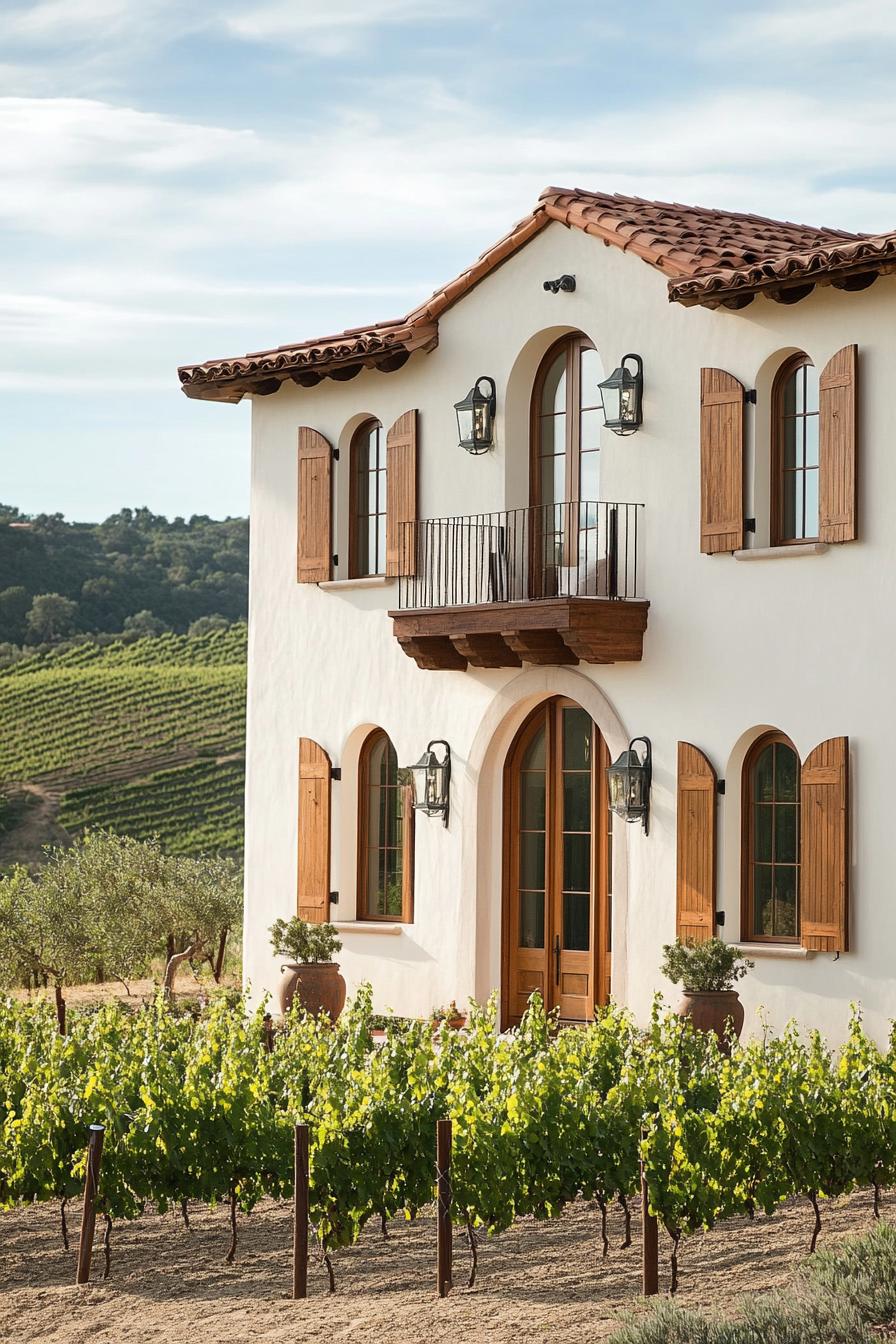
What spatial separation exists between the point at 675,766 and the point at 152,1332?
701 cm

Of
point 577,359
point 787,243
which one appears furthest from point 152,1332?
point 787,243

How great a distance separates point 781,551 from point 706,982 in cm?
311

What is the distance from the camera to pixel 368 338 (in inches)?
591

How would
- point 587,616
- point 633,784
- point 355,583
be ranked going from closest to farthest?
point 587,616
point 633,784
point 355,583

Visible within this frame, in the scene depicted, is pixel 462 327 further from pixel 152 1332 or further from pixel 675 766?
pixel 152 1332

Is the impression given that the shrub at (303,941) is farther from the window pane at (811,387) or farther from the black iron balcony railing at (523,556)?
the window pane at (811,387)

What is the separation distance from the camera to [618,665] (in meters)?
13.8

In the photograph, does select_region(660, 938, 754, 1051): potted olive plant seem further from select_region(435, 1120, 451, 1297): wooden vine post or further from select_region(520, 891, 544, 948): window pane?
select_region(435, 1120, 451, 1297): wooden vine post

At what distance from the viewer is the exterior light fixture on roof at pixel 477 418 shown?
48.3ft

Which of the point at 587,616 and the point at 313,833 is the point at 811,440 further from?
the point at 313,833

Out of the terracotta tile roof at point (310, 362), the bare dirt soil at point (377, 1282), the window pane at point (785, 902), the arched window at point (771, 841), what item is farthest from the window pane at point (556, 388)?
the bare dirt soil at point (377, 1282)

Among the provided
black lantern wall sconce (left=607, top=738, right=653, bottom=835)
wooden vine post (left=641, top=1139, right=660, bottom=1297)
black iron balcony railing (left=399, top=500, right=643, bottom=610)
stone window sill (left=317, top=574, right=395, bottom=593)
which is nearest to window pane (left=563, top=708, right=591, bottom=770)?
black lantern wall sconce (left=607, top=738, right=653, bottom=835)

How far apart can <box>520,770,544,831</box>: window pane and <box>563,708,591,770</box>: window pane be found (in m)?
0.33

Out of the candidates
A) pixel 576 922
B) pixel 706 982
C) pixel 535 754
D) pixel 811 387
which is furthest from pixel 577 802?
pixel 811 387
